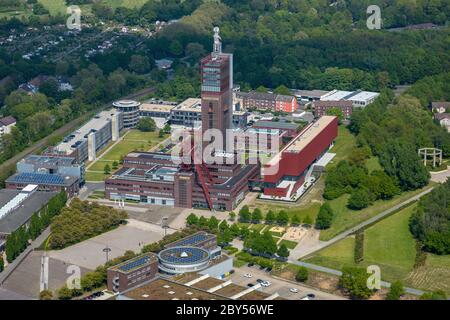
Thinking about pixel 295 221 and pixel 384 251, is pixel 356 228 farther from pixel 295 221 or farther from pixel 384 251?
pixel 384 251

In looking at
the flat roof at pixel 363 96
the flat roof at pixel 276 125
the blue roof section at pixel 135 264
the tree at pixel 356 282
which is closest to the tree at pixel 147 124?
the flat roof at pixel 276 125

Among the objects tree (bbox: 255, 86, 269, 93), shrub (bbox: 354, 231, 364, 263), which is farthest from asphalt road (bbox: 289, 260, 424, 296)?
tree (bbox: 255, 86, 269, 93)

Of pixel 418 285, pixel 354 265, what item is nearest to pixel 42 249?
pixel 354 265

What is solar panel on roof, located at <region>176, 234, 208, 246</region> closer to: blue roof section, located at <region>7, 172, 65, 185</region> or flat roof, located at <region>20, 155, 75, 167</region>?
blue roof section, located at <region>7, 172, 65, 185</region>

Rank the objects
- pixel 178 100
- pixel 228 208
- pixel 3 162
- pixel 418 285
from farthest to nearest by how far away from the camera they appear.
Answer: pixel 178 100, pixel 3 162, pixel 228 208, pixel 418 285

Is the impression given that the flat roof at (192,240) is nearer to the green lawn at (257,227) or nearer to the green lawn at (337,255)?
the green lawn at (257,227)

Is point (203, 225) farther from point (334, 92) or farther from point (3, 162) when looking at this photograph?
point (334, 92)
